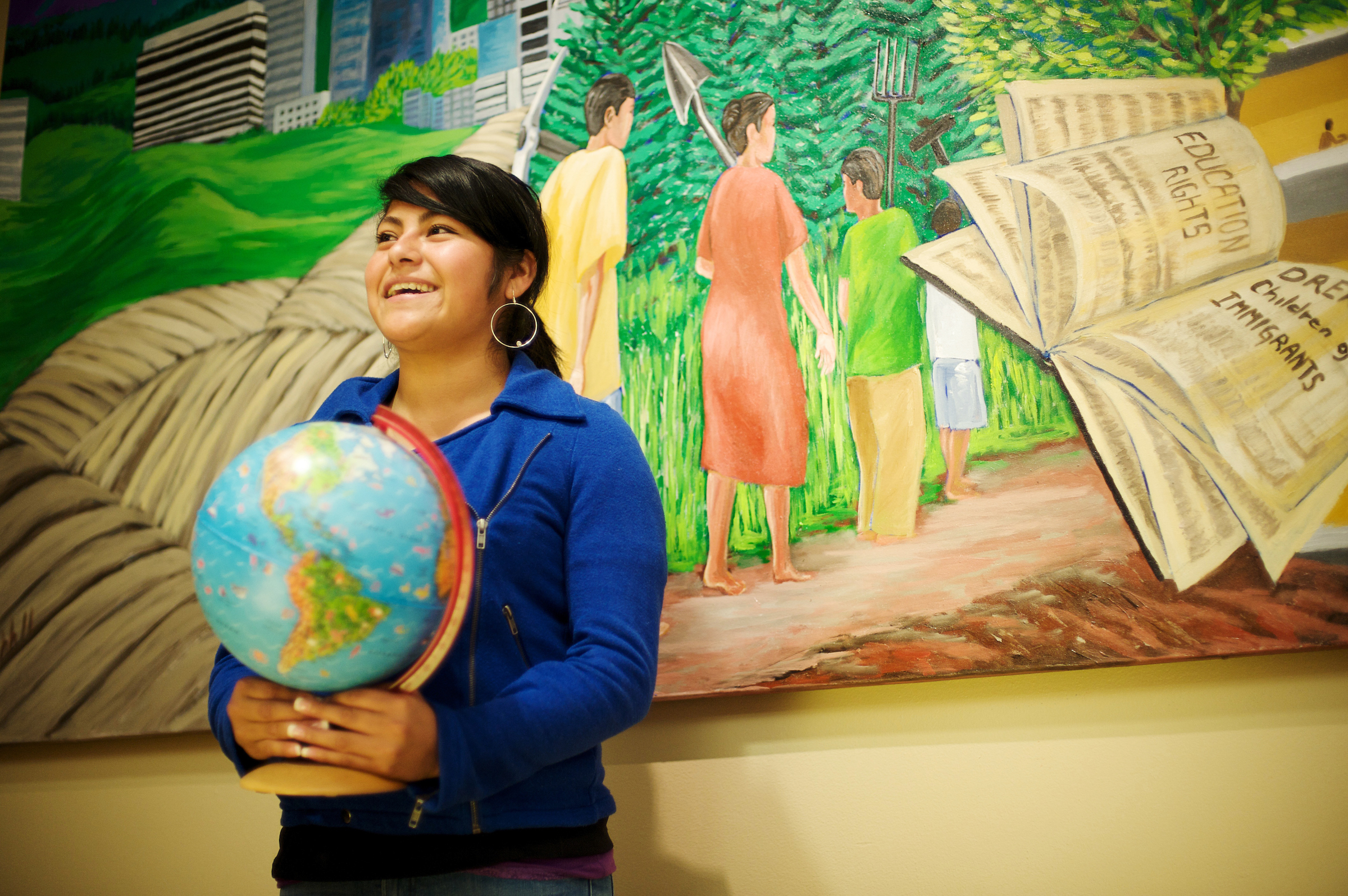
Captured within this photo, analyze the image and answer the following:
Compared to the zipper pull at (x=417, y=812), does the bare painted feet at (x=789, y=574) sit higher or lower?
higher

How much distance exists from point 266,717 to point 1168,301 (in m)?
1.37

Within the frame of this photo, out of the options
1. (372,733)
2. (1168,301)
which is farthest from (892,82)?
(372,733)

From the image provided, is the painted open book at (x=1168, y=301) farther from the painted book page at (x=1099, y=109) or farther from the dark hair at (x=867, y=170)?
the dark hair at (x=867, y=170)

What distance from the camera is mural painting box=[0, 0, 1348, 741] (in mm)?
1287

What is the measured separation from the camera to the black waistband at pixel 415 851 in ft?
2.94

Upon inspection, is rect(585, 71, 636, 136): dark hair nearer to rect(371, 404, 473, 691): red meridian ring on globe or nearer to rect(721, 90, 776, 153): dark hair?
rect(721, 90, 776, 153): dark hair

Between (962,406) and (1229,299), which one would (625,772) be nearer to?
(962,406)

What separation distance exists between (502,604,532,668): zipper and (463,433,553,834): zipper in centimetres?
3

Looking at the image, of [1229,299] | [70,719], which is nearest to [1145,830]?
[1229,299]

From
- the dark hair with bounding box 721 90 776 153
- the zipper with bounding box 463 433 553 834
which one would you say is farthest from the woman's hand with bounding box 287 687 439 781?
the dark hair with bounding box 721 90 776 153

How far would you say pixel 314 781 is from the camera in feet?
2.38

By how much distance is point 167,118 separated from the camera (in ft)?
6.77

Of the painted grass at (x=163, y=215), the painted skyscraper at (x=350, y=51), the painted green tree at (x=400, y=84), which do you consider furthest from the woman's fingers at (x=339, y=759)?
the painted skyscraper at (x=350, y=51)

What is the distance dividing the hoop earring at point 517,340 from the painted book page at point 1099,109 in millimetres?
869
